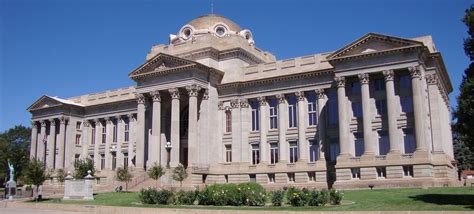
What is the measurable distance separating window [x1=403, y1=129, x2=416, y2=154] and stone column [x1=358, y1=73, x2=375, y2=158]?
2.95 m

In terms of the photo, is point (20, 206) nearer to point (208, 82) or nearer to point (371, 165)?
point (208, 82)

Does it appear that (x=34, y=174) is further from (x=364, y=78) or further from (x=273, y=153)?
(x=364, y=78)

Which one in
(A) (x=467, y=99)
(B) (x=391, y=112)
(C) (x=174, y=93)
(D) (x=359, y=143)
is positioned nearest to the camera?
(A) (x=467, y=99)

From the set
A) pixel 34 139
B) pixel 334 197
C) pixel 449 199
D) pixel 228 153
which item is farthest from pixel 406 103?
pixel 34 139

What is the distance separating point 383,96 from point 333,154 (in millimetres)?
7958

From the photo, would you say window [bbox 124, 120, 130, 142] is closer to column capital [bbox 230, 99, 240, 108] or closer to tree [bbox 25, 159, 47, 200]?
column capital [bbox 230, 99, 240, 108]

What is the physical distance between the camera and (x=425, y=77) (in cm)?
4756

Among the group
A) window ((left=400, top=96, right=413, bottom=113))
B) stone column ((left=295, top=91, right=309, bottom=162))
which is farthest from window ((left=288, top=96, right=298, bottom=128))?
window ((left=400, top=96, right=413, bottom=113))

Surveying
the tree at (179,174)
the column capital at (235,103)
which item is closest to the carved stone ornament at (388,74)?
the column capital at (235,103)

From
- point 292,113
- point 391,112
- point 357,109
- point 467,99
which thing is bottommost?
point 467,99

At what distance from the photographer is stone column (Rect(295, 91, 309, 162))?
173ft

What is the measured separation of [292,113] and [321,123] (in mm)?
4220

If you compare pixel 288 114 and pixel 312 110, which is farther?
pixel 288 114

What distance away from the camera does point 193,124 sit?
54875mm
